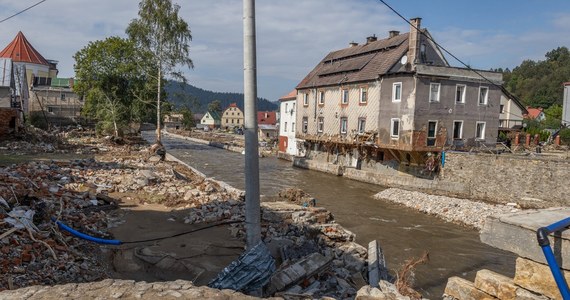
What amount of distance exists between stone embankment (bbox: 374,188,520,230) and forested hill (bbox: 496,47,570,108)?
69.3 m

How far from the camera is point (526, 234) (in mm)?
2969

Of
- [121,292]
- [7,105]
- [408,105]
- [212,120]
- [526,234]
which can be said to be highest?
[408,105]

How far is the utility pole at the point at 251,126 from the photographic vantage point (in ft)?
19.9

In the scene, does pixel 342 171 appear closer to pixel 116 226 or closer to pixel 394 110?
pixel 394 110

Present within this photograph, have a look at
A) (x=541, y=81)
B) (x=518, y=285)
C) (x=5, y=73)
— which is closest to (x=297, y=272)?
(x=518, y=285)

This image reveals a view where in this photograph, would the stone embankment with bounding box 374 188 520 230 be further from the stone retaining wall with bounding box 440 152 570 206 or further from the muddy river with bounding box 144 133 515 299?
the stone retaining wall with bounding box 440 152 570 206

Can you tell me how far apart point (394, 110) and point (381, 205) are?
815 centimetres

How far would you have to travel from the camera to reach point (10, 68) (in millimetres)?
36344

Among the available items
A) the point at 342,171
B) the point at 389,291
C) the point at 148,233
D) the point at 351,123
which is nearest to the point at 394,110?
the point at 351,123

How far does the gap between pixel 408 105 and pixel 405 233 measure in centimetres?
1194

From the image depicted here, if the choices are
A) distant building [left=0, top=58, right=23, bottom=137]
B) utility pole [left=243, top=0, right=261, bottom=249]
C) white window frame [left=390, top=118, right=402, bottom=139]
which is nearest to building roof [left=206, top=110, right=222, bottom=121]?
distant building [left=0, top=58, right=23, bottom=137]

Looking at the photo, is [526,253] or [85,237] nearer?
[526,253]

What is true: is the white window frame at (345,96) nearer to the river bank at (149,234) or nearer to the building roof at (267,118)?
the river bank at (149,234)

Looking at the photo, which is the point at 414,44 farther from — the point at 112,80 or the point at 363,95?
the point at 112,80
